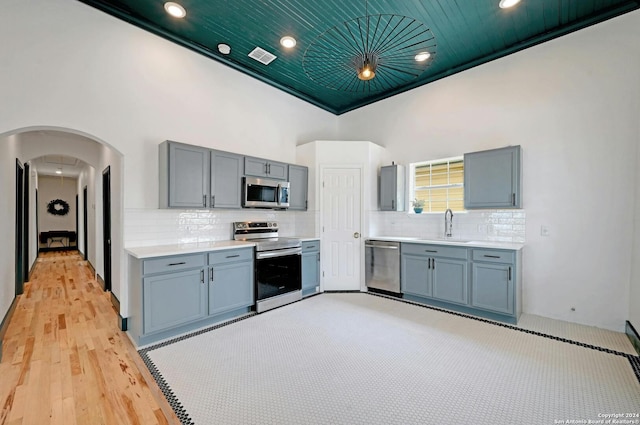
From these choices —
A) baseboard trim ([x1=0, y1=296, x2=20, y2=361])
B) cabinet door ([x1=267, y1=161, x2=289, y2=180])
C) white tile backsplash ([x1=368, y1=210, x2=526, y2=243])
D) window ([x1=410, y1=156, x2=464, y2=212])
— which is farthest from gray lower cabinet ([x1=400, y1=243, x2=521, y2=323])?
baseboard trim ([x1=0, y1=296, x2=20, y2=361])

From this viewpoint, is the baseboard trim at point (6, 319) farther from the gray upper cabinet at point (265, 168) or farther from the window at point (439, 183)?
the window at point (439, 183)

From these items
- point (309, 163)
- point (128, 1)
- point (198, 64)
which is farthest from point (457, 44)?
point (128, 1)

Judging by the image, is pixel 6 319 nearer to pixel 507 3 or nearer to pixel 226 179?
pixel 226 179

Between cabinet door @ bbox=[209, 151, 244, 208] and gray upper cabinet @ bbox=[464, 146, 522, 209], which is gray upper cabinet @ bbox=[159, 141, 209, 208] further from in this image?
gray upper cabinet @ bbox=[464, 146, 522, 209]

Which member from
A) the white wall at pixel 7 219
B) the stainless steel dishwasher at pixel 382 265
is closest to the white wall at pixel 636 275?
the stainless steel dishwasher at pixel 382 265

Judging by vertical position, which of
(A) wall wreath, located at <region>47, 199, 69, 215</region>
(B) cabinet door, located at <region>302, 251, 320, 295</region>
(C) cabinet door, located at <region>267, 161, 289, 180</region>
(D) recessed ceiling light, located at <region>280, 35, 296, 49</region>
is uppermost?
(D) recessed ceiling light, located at <region>280, 35, 296, 49</region>

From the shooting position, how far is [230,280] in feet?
11.4

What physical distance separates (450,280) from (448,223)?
3.13 ft

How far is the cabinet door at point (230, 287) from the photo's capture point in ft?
10.8

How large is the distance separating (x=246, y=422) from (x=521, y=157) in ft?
13.6

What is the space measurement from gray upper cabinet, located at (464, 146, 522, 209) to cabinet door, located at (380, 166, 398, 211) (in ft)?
3.62

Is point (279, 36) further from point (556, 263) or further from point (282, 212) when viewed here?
point (556, 263)

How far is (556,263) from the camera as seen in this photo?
11.3ft

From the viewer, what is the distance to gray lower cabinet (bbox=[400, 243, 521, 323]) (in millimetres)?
3330
